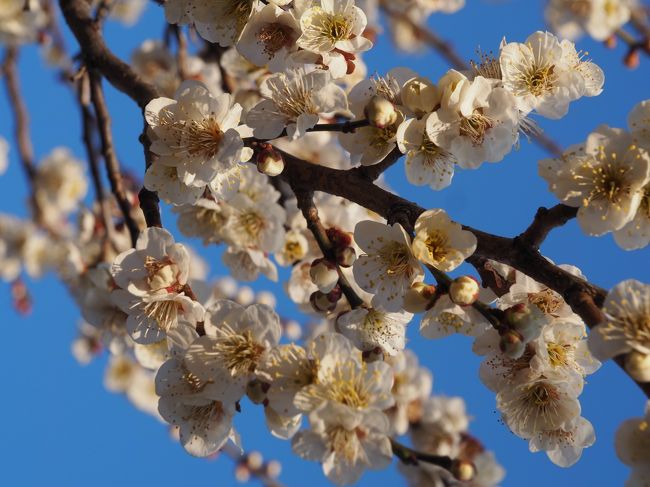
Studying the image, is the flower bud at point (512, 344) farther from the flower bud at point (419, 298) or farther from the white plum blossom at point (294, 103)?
the white plum blossom at point (294, 103)

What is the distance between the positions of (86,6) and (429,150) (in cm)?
132

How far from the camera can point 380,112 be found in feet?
4.68

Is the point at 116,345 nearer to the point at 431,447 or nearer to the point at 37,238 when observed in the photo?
the point at 431,447

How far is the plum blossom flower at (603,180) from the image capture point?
1304 millimetres

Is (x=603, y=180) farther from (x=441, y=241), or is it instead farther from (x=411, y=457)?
(x=411, y=457)

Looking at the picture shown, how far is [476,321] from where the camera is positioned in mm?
1433

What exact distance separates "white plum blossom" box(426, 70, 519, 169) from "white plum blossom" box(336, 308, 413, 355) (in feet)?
1.23

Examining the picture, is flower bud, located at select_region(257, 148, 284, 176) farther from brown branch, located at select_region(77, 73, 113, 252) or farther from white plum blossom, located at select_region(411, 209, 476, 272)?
brown branch, located at select_region(77, 73, 113, 252)

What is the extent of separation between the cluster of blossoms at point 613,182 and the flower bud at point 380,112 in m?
0.34

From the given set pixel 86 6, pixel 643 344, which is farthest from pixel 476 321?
pixel 86 6

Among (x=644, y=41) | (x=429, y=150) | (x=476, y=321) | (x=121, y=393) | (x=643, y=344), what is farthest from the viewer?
(x=121, y=393)

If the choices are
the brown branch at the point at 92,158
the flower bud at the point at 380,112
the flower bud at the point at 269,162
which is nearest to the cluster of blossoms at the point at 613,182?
the flower bud at the point at 380,112

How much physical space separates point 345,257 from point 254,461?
7.74 feet

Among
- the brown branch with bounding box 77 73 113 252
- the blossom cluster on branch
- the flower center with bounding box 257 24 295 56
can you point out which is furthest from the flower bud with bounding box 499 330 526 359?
the brown branch with bounding box 77 73 113 252
